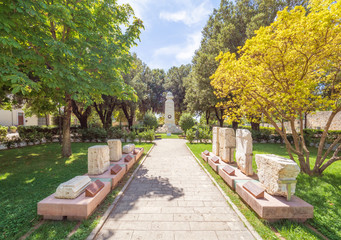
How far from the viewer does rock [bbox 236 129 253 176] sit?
5922 mm

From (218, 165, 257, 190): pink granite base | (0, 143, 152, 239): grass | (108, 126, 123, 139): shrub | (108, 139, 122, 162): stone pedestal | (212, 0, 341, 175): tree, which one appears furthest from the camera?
(108, 126, 123, 139): shrub

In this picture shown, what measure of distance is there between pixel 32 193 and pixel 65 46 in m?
5.41

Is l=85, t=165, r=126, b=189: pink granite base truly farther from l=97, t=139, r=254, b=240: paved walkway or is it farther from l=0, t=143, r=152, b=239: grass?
l=97, t=139, r=254, b=240: paved walkway

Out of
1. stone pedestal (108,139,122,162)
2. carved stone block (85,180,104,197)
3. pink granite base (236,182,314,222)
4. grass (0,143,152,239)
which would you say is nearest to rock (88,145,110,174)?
grass (0,143,152,239)

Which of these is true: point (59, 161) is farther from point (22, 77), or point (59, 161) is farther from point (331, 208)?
point (331, 208)

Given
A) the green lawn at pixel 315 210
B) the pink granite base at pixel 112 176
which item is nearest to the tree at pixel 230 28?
the green lawn at pixel 315 210

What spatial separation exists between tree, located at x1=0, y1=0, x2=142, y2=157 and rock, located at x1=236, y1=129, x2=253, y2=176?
20.8 feet

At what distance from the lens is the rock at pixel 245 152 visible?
19.4ft

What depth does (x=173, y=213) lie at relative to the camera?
12.9ft

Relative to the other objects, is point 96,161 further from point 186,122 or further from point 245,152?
point 186,122

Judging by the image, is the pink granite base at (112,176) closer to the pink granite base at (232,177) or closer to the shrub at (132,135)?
the pink granite base at (232,177)

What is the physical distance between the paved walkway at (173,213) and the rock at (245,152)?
5.16 feet

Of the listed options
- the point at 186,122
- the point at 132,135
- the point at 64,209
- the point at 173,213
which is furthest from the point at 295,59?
the point at 186,122

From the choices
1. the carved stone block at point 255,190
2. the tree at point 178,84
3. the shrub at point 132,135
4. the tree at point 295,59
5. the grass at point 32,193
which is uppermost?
the tree at point 178,84
